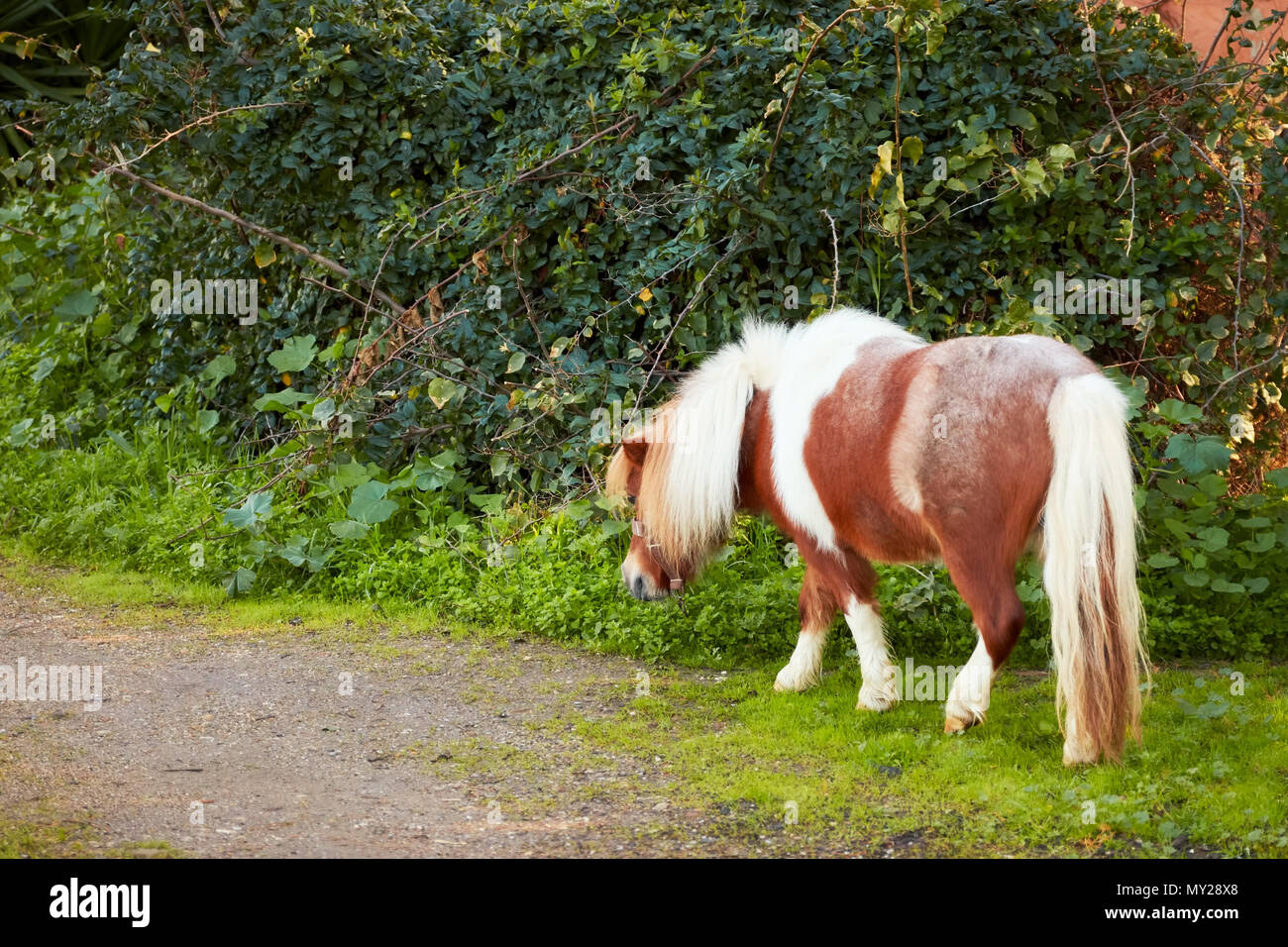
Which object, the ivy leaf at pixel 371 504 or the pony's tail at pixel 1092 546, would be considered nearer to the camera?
the pony's tail at pixel 1092 546

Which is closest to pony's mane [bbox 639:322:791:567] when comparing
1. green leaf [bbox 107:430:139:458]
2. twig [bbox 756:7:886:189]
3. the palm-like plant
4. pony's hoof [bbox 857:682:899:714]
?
pony's hoof [bbox 857:682:899:714]

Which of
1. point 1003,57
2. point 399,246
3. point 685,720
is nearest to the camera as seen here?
point 685,720

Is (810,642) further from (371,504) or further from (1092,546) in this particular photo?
(371,504)

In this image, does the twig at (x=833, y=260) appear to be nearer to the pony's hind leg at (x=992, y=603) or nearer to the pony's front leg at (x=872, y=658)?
the pony's front leg at (x=872, y=658)

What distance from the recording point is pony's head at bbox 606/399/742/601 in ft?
Result: 16.3

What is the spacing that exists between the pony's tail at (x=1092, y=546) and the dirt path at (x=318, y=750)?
1.30 meters

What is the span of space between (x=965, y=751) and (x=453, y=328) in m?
3.99

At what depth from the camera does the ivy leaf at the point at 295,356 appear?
7374 mm

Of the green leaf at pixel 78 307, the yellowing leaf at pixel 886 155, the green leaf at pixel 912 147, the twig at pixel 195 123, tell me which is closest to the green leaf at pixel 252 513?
the twig at pixel 195 123

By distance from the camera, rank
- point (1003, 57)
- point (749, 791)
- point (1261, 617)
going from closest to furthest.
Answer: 1. point (749, 791)
2. point (1261, 617)
3. point (1003, 57)

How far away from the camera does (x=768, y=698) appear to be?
16.5 feet

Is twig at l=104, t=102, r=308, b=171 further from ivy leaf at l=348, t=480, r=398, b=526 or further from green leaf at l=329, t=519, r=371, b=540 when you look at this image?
green leaf at l=329, t=519, r=371, b=540

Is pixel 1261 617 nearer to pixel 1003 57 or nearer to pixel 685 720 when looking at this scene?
pixel 685 720

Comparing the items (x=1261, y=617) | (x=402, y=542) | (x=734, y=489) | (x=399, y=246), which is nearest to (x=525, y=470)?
(x=402, y=542)
